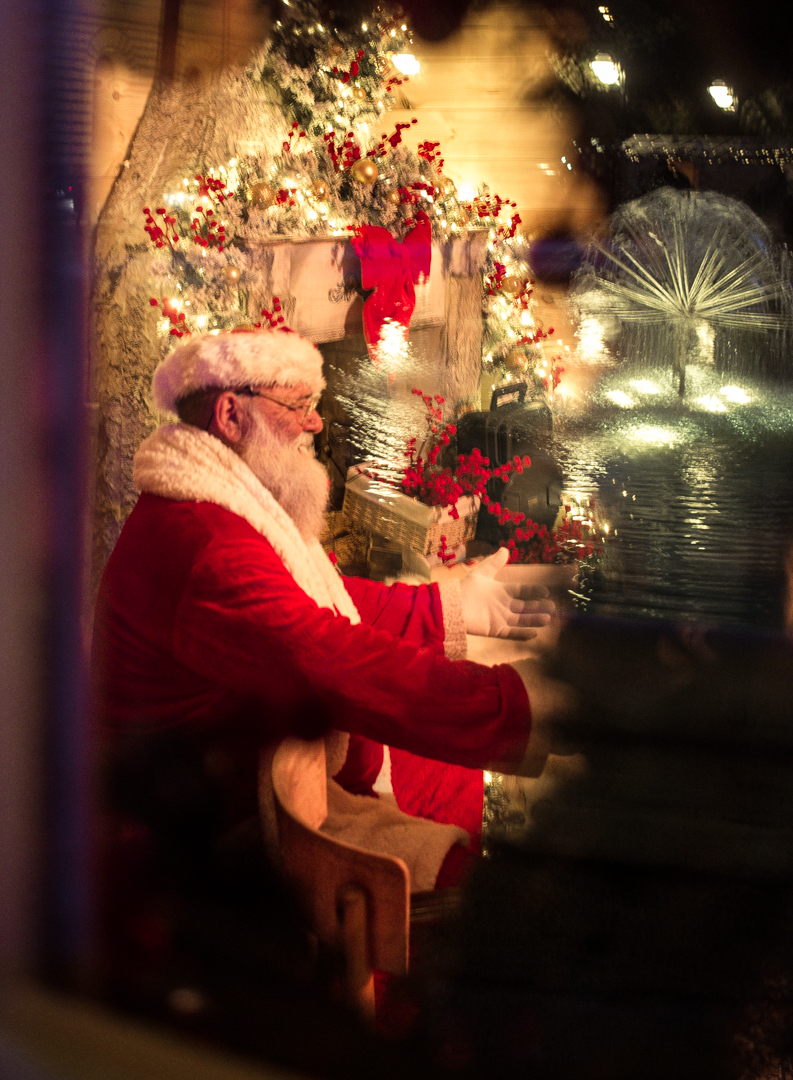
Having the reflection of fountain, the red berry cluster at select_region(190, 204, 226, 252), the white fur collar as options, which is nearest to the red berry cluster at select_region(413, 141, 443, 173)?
the reflection of fountain

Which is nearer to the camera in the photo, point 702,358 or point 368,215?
point 702,358

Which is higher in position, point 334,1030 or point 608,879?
point 608,879

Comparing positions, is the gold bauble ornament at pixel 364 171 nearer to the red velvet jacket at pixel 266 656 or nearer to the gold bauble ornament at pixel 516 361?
the gold bauble ornament at pixel 516 361

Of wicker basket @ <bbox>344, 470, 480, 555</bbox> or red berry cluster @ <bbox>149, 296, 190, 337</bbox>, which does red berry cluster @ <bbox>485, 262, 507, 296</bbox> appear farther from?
red berry cluster @ <bbox>149, 296, 190, 337</bbox>

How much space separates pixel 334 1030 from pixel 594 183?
1.02 m

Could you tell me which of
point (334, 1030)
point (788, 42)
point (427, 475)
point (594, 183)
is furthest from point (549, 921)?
point (788, 42)

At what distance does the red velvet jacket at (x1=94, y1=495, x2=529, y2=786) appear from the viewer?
3.17 ft

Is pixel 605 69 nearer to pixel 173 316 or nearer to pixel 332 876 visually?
pixel 173 316

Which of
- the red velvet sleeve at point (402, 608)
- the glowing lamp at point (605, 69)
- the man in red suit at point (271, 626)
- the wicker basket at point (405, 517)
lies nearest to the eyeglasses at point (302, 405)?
the man in red suit at point (271, 626)

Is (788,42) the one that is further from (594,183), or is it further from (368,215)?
(368,215)

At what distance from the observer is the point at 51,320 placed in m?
0.96

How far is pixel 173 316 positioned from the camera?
3.73 ft

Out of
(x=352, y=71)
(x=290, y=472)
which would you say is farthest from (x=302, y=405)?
(x=352, y=71)

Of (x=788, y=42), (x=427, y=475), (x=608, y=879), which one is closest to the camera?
(x=788, y=42)
